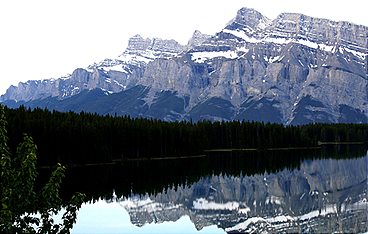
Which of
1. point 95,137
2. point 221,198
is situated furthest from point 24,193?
point 95,137

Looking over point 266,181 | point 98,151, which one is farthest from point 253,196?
point 98,151

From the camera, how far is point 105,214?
63906 millimetres

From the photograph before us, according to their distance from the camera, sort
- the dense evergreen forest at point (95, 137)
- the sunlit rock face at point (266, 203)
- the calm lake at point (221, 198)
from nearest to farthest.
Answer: the calm lake at point (221, 198)
the sunlit rock face at point (266, 203)
the dense evergreen forest at point (95, 137)

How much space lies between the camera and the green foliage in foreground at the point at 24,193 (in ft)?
72.4

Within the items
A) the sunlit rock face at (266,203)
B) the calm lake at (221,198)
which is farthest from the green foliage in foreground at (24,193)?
the sunlit rock face at (266,203)

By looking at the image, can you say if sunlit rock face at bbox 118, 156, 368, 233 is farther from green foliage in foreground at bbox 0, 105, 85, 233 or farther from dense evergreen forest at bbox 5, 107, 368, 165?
dense evergreen forest at bbox 5, 107, 368, 165

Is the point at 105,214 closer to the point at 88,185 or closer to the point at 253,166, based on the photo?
the point at 88,185

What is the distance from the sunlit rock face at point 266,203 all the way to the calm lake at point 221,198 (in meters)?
0.10

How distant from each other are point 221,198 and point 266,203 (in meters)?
8.41

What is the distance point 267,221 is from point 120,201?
23130 mm

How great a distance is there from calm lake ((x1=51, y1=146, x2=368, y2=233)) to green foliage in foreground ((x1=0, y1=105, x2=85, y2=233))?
93.6 ft

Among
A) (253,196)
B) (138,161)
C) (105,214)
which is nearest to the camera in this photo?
(105,214)

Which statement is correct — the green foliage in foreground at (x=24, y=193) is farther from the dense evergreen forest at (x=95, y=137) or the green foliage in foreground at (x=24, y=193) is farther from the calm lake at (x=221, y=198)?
the dense evergreen forest at (x=95, y=137)

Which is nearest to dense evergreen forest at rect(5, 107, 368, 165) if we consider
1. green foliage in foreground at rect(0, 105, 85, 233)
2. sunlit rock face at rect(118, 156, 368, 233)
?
sunlit rock face at rect(118, 156, 368, 233)
